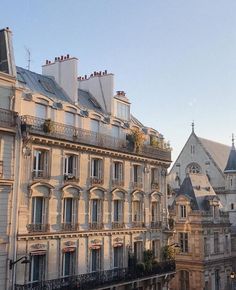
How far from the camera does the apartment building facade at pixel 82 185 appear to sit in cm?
2064

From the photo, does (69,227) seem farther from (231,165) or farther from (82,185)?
(231,165)

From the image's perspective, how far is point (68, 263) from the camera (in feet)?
74.2

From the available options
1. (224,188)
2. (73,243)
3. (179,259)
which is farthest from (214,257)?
(73,243)

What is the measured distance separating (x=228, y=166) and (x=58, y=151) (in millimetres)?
33466

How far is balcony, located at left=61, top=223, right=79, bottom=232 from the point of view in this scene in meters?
22.2

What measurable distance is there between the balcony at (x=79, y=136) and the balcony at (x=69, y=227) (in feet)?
14.3

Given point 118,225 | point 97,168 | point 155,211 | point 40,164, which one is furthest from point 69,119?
point 155,211

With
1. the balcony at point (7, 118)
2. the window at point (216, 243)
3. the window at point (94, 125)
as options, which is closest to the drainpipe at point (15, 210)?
the balcony at point (7, 118)

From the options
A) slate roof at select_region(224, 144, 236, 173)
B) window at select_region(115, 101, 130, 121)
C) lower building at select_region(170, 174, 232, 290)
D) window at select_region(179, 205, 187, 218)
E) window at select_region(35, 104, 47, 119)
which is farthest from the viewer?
slate roof at select_region(224, 144, 236, 173)

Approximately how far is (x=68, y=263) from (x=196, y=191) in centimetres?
2209

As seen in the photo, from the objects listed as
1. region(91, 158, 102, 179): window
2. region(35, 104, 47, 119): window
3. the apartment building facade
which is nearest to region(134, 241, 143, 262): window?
the apartment building facade

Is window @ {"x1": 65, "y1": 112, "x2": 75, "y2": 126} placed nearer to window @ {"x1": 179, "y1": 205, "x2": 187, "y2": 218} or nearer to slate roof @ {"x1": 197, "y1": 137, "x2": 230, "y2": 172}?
window @ {"x1": 179, "y1": 205, "x2": 187, "y2": 218}

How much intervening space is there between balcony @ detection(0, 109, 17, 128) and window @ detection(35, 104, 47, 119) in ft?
7.23

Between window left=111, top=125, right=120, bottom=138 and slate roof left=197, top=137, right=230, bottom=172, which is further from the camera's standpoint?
slate roof left=197, top=137, right=230, bottom=172
